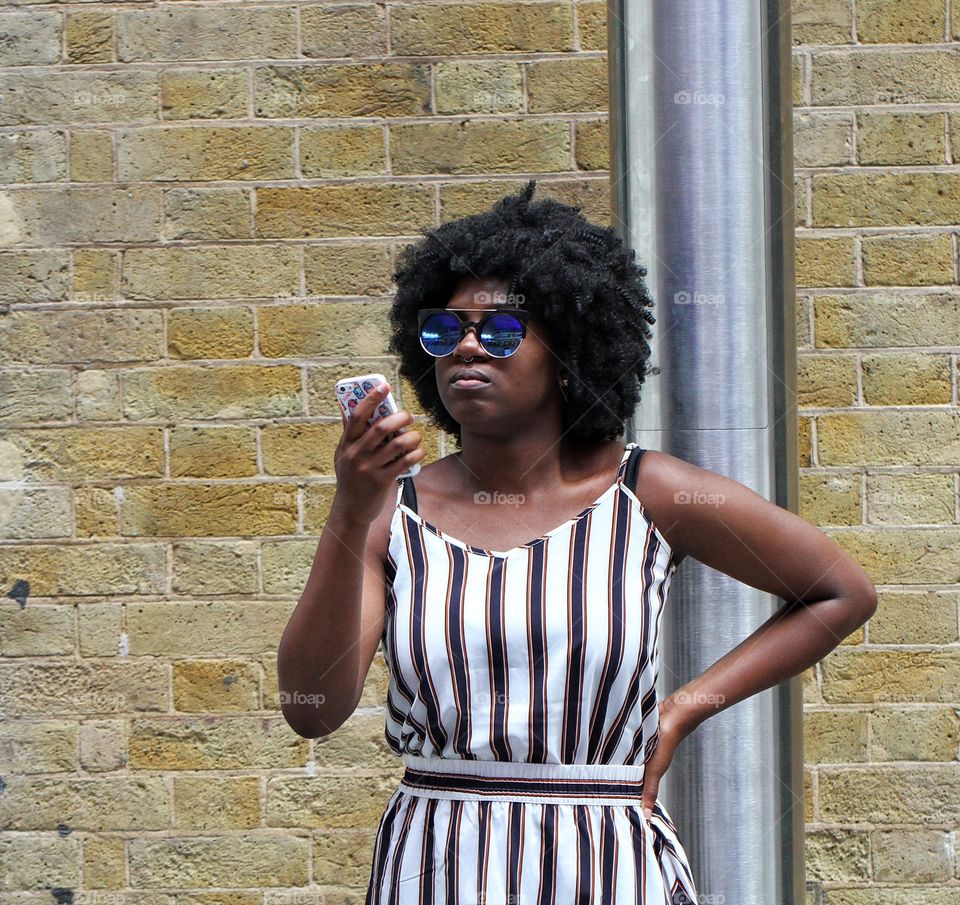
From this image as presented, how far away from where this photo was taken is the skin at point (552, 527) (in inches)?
70.7

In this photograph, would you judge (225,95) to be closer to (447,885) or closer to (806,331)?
(806,331)

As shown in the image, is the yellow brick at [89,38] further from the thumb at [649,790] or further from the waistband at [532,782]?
the thumb at [649,790]

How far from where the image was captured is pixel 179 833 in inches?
157

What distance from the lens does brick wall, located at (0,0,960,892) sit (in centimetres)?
396

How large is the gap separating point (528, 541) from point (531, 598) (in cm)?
11

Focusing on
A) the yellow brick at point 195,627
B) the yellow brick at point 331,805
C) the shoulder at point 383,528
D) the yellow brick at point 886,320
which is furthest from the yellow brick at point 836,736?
the shoulder at point 383,528

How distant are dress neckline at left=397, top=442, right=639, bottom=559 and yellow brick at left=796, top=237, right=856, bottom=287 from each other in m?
2.26

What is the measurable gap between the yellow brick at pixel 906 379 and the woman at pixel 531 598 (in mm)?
2141

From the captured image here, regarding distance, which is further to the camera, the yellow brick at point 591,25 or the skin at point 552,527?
the yellow brick at point 591,25

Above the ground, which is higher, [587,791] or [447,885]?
[587,791]

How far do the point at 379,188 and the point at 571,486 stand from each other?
232 cm

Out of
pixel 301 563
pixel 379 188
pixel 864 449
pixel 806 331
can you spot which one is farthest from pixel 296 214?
pixel 864 449

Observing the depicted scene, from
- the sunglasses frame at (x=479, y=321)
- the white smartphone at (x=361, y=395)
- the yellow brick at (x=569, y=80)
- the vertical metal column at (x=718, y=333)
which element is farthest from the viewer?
the yellow brick at (x=569, y=80)

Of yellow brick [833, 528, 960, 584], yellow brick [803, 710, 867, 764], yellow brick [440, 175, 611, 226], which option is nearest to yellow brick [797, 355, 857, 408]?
yellow brick [833, 528, 960, 584]
